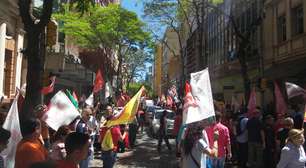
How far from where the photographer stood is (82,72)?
42844mm

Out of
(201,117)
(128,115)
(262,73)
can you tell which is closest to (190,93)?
(201,117)

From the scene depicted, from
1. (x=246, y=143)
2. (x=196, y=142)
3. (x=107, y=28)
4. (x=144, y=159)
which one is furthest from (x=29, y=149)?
(x=107, y=28)

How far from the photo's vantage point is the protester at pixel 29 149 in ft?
18.3

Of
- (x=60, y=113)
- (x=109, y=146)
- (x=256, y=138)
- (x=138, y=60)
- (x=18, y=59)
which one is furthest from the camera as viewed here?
(x=138, y=60)

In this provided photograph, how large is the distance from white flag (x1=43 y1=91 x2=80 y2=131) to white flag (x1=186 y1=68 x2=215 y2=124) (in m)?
1.95

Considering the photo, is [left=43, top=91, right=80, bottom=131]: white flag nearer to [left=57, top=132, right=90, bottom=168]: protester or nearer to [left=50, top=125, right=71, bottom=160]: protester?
[left=50, top=125, right=71, bottom=160]: protester

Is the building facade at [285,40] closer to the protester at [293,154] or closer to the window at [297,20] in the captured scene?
the window at [297,20]

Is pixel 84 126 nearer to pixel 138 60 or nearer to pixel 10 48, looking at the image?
pixel 10 48

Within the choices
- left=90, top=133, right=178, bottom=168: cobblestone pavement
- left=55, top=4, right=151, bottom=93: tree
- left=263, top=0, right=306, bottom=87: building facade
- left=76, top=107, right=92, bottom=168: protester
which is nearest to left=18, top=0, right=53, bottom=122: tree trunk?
left=76, top=107, right=92, bottom=168: protester

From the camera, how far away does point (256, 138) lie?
13.4m

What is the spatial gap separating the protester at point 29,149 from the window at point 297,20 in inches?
815

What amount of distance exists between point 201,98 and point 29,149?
4.02 m

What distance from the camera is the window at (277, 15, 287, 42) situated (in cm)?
2787

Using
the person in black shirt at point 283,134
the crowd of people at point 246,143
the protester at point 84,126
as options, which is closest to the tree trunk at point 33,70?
the protester at point 84,126
